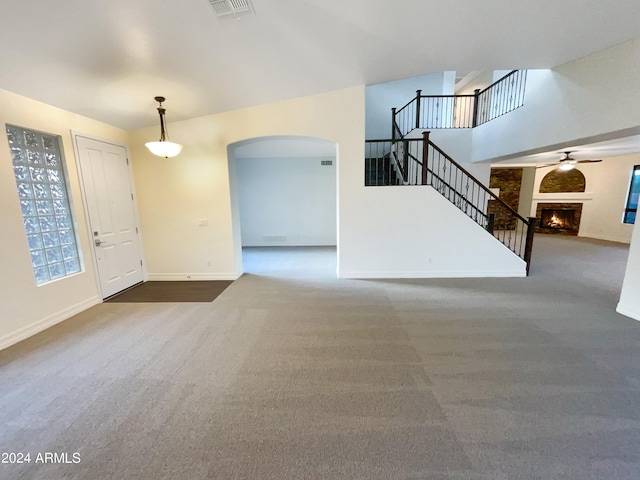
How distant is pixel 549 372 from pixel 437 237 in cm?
264

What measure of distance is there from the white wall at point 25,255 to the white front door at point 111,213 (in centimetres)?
18

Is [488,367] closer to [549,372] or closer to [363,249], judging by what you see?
[549,372]

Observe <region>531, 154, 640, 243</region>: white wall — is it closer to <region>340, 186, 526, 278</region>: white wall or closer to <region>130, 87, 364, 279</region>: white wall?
<region>340, 186, 526, 278</region>: white wall

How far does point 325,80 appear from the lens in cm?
378

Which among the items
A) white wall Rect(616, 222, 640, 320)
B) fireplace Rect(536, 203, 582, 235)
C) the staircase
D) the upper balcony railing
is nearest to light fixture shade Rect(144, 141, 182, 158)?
the staircase

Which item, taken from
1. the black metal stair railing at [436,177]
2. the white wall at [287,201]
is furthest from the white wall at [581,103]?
the white wall at [287,201]

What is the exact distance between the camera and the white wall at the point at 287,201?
7594mm

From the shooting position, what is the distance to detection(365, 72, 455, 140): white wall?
26.5 feet

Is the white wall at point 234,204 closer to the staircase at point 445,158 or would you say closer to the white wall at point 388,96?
the staircase at point 445,158

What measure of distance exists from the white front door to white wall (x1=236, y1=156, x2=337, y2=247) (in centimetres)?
351

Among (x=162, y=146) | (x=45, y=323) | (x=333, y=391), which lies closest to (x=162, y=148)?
(x=162, y=146)

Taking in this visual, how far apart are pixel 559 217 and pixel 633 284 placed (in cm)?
794

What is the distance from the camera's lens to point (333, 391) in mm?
1994

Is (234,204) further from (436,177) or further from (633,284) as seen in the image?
(633,284)
